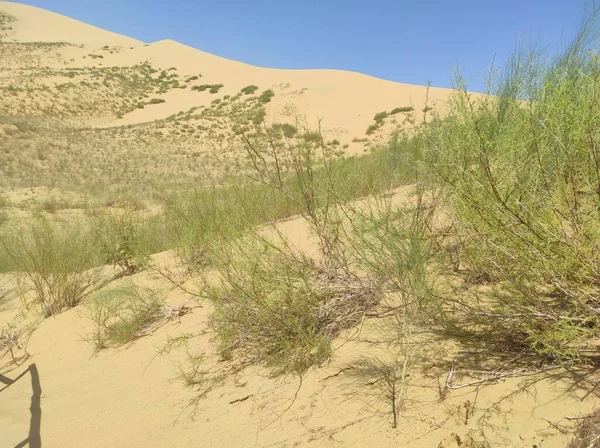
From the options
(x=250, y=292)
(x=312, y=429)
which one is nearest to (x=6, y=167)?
(x=250, y=292)

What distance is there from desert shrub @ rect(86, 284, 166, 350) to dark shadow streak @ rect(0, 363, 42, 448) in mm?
612

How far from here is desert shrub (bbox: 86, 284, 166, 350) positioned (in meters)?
4.46

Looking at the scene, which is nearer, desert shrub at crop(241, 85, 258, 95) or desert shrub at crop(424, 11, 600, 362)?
desert shrub at crop(424, 11, 600, 362)

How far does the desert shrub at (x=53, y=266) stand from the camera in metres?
5.66

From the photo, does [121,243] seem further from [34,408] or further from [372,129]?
[372,129]

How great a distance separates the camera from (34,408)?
12.6ft

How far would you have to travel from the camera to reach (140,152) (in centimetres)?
2108

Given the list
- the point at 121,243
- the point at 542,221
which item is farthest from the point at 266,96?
the point at 542,221

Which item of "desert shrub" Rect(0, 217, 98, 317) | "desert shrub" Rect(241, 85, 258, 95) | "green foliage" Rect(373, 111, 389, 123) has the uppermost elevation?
"desert shrub" Rect(241, 85, 258, 95)

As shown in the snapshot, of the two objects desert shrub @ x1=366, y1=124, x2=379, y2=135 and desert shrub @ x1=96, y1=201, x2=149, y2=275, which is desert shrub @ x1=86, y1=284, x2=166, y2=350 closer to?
desert shrub @ x1=96, y1=201, x2=149, y2=275

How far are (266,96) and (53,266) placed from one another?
27859mm

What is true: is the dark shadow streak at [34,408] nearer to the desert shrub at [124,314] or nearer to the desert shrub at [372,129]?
the desert shrub at [124,314]

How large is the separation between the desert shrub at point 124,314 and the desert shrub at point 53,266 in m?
0.98

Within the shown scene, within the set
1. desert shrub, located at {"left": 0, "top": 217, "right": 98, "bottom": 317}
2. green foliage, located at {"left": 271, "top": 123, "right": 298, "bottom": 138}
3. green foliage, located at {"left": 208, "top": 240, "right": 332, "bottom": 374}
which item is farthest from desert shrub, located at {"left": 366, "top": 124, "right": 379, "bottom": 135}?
green foliage, located at {"left": 208, "top": 240, "right": 332, "bottom": 374}
